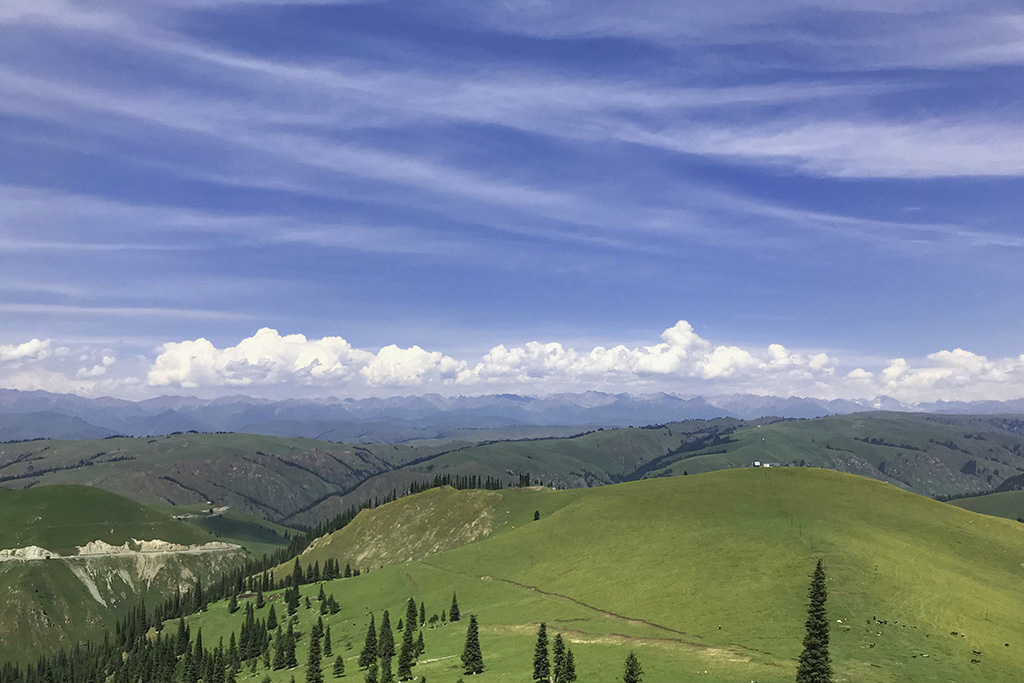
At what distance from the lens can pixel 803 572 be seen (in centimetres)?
11681

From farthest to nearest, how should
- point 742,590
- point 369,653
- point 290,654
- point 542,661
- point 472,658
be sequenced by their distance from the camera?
point 290,654 < point 369,653 < point 742,590 < point 472,658 < point 542,661

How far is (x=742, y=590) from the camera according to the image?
376ft

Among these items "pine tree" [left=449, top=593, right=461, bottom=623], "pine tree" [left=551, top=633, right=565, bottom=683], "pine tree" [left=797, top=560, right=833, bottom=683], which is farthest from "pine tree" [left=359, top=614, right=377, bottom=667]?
"pine tree" [left=797, top=560, right=833, bottom=683]

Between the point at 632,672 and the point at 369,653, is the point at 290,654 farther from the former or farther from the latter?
the point at 632,672

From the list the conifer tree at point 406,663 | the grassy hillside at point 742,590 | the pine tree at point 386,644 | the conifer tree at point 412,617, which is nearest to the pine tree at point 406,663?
the conifer tree at point 406,663

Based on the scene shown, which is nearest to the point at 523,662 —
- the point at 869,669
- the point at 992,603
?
the point at 869,669

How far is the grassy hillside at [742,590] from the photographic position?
83.6m

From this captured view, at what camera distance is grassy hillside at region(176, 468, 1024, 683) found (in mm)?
83625

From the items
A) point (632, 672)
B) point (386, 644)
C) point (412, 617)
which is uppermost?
point (632, 672)

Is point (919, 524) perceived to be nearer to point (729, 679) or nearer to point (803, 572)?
point (803, 572)

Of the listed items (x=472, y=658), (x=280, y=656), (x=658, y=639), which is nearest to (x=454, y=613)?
(x=280, y=656)

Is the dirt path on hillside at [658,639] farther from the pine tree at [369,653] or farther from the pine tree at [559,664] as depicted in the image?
the pine tree at [369,653]

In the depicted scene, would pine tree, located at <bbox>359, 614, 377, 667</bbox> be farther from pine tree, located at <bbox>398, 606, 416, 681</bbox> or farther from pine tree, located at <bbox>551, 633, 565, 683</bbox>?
pine tree, located at <bbox>551, 633, 565, 683</bbox>

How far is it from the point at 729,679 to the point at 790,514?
105270mm
